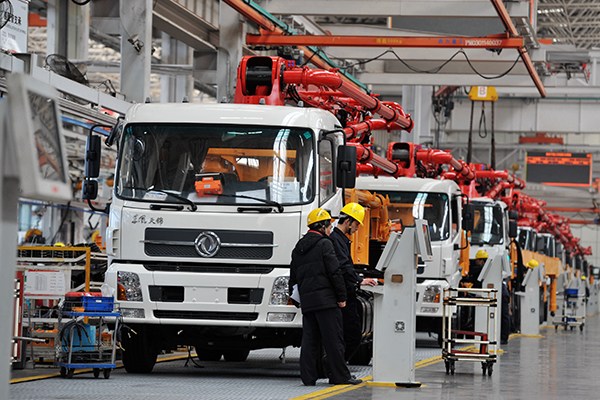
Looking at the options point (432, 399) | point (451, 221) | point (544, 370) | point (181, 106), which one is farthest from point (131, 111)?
point (451, 221)

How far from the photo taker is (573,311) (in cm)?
3406

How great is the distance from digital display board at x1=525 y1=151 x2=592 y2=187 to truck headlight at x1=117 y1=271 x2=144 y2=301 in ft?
118

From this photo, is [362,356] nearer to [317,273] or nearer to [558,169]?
[317,273]

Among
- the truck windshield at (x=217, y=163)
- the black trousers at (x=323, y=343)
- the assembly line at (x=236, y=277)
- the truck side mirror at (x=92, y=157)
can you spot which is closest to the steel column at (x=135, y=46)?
the assembly line at (x=236, y=277)

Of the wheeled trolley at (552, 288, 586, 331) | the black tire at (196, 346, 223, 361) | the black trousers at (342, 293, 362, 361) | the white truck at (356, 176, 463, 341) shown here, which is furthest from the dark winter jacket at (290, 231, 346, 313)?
the wheeled trolley at (552, 288, 586, 331)

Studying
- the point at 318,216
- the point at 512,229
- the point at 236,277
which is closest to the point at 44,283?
the point at 236,277

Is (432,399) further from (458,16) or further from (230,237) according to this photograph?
(458,16)

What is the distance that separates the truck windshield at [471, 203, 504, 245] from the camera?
964 inches

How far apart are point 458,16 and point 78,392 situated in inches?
537

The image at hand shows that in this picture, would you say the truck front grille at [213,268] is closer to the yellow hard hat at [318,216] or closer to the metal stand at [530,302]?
the yellow hard hat at [318,216]

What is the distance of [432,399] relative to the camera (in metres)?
10.9

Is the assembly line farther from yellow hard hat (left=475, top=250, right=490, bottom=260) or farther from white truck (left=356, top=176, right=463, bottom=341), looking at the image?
yellow hard hat (left=475, top=250, right=490, bottom=260)

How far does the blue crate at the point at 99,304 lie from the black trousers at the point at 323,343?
74.0 inches

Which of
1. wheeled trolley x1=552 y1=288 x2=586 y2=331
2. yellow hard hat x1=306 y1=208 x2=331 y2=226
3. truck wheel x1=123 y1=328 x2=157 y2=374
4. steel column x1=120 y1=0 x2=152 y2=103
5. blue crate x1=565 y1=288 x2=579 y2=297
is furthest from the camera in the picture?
blue crate x1=565 y1=288 x2=579 y2=297
